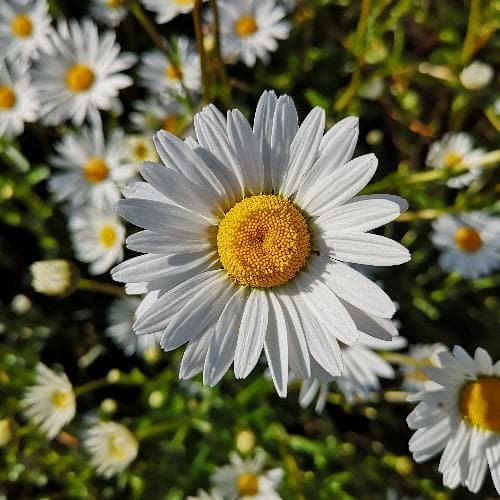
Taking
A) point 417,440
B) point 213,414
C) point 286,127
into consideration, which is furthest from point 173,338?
point 213,414

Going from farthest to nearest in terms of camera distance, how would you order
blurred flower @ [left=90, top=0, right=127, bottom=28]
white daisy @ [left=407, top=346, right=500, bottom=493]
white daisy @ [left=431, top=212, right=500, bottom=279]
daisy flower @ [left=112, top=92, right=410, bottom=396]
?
blurred flower @ [left=90, top=0, right=127, bottom=28] → white daisy @ [left=431, top=212, right=500, bottom=279] → white daisy @ [left=407, top=346, right=500, bottom=493] → daisy flower @ [left=112, top=92, right=410, bottom=396]

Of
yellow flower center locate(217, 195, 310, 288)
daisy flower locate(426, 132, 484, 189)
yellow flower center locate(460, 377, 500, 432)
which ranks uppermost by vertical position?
yellow flower center locate(217, 195, 310, 288)

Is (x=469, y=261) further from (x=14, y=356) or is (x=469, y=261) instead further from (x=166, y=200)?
(x=14, y=356)

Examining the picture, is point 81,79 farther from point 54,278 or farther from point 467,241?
point 467,241

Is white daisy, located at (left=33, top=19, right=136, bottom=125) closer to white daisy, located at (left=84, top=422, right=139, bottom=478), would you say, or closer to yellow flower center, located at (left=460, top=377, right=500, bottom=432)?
white daisy, located at (left=84, top=422, right=139, bottom=478)

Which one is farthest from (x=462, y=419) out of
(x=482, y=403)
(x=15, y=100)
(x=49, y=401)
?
(x=15, y=100)

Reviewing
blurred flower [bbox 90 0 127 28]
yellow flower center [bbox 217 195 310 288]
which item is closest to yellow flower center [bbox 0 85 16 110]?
blurred flower [bbox 90 0 127 28]

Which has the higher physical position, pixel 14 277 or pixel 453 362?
pixel 453 362
